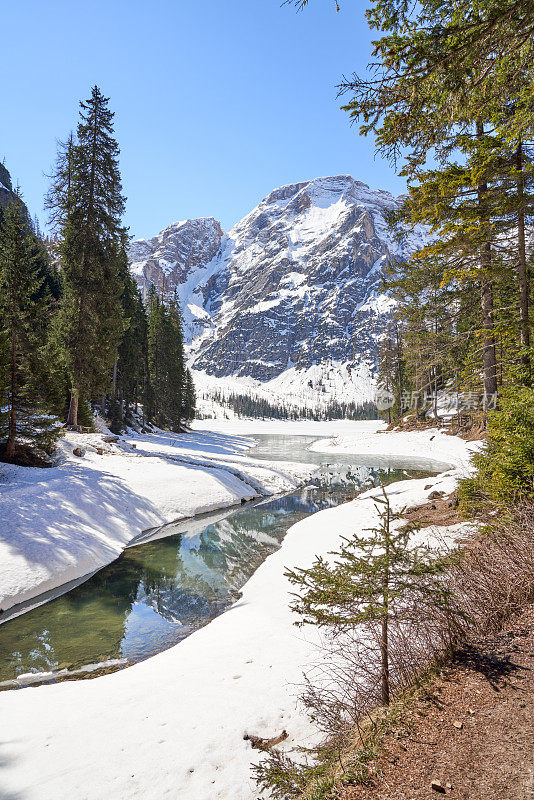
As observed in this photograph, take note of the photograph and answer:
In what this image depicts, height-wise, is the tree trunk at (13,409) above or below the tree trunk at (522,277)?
below

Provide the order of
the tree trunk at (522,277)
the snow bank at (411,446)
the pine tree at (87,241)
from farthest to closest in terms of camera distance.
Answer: the snow bank at (411,446) < the pine tree at (87,241) < the tree trunk at (522,277)

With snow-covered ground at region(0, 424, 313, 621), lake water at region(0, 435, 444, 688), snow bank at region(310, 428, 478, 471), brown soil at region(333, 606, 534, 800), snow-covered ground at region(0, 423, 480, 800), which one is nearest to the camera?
brown soil at region(333, 606, 534, 800)

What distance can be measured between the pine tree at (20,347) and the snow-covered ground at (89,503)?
182 cm

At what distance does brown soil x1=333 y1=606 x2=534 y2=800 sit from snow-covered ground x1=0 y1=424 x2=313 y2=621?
8.79 meters

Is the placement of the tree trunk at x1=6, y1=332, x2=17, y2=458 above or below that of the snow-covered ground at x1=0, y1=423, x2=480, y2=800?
above

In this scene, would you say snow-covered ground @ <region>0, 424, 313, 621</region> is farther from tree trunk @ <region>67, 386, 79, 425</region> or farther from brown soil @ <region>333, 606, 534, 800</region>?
brown soil @ <region>333, 606, 534, 800</region>

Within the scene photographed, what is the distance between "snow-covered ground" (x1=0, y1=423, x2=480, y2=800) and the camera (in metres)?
3.29

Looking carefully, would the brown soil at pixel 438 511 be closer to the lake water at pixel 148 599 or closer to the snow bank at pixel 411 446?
the lake water at pixel 148 599

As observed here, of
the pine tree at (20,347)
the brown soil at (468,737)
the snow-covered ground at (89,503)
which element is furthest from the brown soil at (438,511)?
the pine tree at (20,347)

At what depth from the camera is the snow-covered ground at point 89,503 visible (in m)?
9.34

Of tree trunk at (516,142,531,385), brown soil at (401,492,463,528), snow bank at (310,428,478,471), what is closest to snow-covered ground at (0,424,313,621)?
brown soil at (401,492,463,528)

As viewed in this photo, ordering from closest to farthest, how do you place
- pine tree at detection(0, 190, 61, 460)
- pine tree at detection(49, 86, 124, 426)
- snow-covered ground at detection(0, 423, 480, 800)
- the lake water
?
snow-covered ground at detection(0, 423, 480, 800) → the lake water → pine tree at detection(0, 190, 61, 460) → pine tree at detection(49, 86, 124, 426)

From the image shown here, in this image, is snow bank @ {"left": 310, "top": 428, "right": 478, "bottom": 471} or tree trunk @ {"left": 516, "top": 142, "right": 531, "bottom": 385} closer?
tree trunk @ {"left": 516, "top": 142, "right": 531, "bottom": 385}

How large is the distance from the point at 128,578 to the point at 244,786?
8094mm
